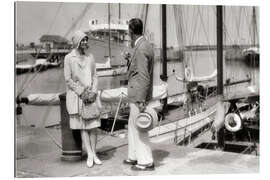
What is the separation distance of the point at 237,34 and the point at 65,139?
322 centimetres

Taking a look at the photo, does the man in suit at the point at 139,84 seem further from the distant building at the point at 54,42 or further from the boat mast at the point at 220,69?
the boat mast at the point at 220,69

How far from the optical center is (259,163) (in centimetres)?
496

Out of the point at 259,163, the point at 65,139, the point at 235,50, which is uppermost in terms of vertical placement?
the point at 235,50

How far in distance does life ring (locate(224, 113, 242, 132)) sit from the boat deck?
425mm

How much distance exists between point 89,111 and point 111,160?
2.45 ft

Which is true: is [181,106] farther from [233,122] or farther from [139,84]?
[139,84]

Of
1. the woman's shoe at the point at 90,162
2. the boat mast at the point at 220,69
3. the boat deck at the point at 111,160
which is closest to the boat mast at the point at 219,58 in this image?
the boat mast at the point at 220,69

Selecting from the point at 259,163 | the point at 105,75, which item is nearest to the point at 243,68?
the point at 259,163

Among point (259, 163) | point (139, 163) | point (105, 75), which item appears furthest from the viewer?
point (105, 75)

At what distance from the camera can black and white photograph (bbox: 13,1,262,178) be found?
4.24 metres

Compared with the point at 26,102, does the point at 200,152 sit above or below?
below

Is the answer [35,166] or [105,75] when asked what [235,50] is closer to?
[105,75]

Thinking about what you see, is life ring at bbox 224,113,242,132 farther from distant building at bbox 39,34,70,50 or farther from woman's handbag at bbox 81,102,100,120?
distant building at bbox 39,34,70,50

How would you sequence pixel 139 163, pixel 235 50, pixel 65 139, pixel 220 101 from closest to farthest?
pixel 139 163 < pixel 65 139 < pixel 220 101 < pixel 235 50
